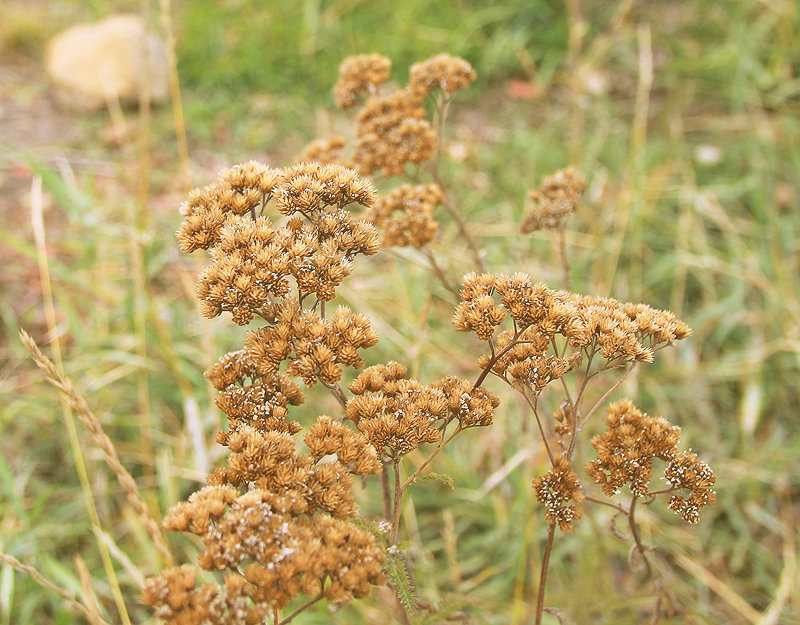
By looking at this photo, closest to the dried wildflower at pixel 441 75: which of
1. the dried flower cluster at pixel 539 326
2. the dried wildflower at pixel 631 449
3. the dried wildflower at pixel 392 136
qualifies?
the dried wildflower at pixel 392 136

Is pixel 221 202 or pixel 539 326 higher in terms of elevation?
pixel 221 202

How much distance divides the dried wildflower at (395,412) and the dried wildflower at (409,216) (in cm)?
82

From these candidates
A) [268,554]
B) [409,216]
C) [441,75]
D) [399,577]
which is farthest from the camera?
[441,75]

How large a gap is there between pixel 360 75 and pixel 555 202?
98 centimetres

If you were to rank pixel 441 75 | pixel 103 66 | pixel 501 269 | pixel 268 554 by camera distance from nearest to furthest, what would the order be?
pixel 268 554 → pixel 441 75 → pixel 501 269 → pixel 103 66

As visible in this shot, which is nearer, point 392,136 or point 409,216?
point 409,216

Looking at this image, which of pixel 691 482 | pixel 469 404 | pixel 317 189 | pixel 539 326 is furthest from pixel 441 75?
pixel 691 482

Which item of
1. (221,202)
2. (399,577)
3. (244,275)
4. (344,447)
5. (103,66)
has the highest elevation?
(103,66)

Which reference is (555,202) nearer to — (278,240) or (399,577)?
(278,240)

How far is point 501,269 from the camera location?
199 inches

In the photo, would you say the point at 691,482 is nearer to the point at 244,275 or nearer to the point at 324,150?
the point at 244,275

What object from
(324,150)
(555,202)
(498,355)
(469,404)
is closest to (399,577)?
(469,404)

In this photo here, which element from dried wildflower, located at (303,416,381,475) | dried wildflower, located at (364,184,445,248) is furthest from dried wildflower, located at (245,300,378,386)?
dried wildflower, located at (364,184,445,248)

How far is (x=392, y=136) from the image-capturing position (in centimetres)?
291
